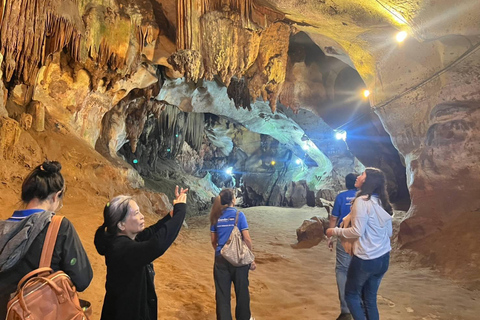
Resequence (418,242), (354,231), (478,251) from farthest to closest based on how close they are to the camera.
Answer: (418,242) → (478,251) → (354,231)

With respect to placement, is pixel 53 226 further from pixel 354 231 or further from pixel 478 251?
pixel 478 251

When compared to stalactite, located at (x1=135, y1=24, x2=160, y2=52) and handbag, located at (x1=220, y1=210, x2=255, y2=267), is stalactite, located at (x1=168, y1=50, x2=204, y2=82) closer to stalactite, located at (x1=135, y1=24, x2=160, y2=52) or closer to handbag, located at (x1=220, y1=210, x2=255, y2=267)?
stalactite, located at (x1=135, y1=24, x2=160, y2=52)

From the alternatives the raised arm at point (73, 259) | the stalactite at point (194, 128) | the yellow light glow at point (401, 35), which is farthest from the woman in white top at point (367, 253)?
the stalactite at point (194, 128)

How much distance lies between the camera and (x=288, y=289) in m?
5.14

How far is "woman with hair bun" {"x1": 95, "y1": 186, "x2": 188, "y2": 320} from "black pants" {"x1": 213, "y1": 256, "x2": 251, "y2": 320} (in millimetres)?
1249

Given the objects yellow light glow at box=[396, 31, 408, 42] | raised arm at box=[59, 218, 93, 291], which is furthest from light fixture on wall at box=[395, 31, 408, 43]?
raised arm at box=[59, 218, 93, 291]

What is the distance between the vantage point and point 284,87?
13.1m

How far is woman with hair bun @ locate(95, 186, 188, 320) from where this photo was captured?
1729 mm

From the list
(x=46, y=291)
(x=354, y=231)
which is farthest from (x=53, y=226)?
(x=354, y=231)

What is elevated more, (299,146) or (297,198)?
(299,146)

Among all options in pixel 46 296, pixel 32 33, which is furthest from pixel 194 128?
pixel 46 296

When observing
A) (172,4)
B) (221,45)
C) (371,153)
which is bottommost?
(371,153)

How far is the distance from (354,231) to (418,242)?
209 inches

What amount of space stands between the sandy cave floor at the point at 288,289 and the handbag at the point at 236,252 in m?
1.35
